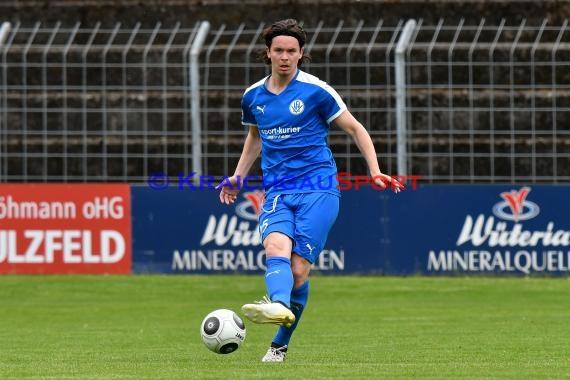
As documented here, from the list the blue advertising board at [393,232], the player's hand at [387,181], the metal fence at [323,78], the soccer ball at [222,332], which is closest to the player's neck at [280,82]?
the player's hand at [387,181]

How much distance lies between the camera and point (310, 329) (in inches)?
556

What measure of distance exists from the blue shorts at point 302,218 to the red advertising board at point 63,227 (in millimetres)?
10761

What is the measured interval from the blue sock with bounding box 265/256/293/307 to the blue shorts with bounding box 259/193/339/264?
21cm

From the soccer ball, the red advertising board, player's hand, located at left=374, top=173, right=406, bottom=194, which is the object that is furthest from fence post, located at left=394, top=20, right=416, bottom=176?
the soccer ball

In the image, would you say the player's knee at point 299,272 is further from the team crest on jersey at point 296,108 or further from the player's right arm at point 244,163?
the team crest on jersey at point 296,108

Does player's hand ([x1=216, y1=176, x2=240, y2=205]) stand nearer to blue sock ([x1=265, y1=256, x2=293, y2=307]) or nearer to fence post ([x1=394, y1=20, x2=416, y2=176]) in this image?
blue sock ([x1=265, y1=256, x2=293, y2=307])

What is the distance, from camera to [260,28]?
20703 mm

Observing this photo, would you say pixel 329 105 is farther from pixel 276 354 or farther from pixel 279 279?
pixel 276 354

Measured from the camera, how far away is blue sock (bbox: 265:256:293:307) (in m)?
8.87

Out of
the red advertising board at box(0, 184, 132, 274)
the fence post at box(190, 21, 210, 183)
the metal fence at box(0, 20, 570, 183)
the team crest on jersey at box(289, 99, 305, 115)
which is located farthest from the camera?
the red advertising board at box(0, 184, 132, 274)

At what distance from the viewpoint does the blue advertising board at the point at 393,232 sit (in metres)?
19.2

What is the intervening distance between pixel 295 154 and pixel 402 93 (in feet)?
32.3

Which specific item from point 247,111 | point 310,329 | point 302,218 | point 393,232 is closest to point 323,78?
Answer: point 393,232

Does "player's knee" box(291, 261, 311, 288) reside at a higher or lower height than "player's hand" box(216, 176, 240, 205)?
lower
